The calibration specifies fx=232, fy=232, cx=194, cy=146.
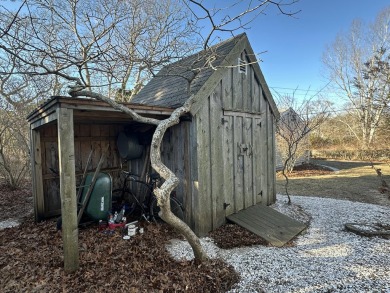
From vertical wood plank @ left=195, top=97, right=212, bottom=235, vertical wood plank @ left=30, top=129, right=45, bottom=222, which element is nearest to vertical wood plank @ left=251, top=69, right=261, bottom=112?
vertical wood plank @ left=195, top=97, right=212, bottom=235

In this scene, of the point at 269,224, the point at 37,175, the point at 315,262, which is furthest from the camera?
the point at 37,175

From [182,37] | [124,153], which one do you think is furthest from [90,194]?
[182,37]

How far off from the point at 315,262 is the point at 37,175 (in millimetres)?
5620

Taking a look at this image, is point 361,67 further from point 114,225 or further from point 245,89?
point 114,225

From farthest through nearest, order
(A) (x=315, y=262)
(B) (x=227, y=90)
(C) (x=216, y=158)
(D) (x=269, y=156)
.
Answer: (D) (x=269, y=156)
(B) (x=227, y=90)
(C) (x=216, y=158)
(A) (x=315, y=262)

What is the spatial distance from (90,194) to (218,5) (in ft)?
13.0

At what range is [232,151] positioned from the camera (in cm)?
500

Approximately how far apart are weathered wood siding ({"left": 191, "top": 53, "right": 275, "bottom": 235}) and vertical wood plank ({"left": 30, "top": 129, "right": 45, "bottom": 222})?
3.50 metres

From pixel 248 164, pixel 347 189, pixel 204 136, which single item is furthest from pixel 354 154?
pixel 204 136

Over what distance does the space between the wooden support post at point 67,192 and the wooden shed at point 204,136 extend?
200mm

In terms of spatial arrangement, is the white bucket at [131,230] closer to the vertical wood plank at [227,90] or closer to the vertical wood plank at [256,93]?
the vertical wood plank at [227,90]

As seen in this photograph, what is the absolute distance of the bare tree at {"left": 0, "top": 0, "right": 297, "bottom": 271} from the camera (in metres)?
2.94

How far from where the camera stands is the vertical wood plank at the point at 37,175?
5.03m

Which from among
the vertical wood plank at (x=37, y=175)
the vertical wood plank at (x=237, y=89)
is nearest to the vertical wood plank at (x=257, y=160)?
the vertical wood plank at (x=237, y=89)
